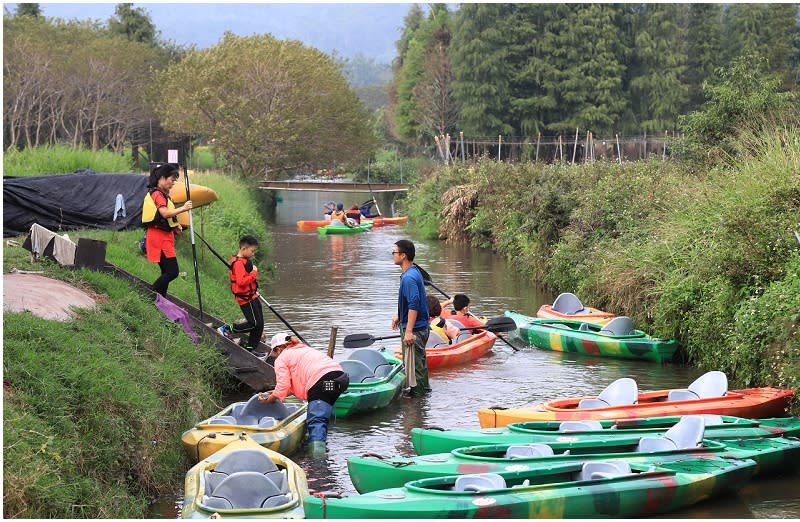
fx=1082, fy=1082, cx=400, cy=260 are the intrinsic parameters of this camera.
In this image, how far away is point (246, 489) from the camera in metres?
8.15

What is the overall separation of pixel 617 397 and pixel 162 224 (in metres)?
5.96

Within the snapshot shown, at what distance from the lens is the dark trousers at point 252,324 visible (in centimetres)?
1353

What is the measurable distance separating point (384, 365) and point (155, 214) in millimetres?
3360

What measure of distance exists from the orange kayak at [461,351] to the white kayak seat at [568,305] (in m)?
2.03

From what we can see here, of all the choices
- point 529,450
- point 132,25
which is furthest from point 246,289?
point 132,25

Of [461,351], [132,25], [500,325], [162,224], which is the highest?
[132,25]

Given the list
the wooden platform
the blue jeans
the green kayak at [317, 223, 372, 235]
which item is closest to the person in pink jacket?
the blue jeans

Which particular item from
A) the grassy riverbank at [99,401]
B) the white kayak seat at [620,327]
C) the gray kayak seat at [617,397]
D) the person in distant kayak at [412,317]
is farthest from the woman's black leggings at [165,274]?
the white kayak seat at [620,327]

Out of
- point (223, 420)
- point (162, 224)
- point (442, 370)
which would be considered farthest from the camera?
point (442, 370)

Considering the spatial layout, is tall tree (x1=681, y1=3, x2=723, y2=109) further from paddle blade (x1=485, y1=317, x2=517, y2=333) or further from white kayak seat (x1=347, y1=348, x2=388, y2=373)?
white kayak seat (x1=347, y1=348, x2=388, y2=373)

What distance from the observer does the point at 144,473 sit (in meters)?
8.95

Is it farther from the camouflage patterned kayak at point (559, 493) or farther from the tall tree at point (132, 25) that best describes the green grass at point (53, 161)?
the tall tree at point (132, 25)

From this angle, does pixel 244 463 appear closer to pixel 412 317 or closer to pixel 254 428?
pixel 254 428

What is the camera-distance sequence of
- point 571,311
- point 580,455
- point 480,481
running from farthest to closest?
point 571,311, point 580,455, point 480,481
